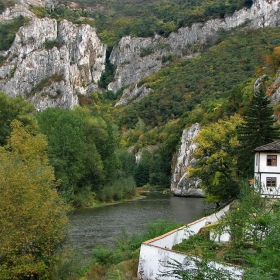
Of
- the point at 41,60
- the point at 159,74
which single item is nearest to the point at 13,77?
the point at 41,60

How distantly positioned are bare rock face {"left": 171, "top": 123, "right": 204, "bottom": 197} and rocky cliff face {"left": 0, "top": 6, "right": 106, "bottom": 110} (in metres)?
46.8

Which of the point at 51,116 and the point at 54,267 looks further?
the point at 51,116

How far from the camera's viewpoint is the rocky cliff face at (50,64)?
11884cm

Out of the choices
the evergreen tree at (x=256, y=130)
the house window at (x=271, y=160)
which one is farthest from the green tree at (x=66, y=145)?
the house window at (x=271, y=160)

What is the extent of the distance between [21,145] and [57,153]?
14641 millimetres

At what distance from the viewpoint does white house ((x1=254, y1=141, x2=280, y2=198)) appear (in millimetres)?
31281

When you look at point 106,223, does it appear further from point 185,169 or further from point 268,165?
point 185,169

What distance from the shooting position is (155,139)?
10206 centimetres

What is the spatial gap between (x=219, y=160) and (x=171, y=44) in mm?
115444

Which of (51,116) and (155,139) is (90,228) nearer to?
(51,116)

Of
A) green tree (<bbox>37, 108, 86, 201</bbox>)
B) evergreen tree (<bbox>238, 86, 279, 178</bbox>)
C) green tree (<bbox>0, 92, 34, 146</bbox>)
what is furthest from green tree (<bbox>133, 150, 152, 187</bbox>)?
evergreen tree (<bbox>238, 86, 279, 178</bbox>)

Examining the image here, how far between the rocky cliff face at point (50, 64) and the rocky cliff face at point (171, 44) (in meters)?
12.0

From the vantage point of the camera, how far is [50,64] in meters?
124

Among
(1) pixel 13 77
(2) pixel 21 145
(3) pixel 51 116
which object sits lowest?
(2) pixel 21 145
